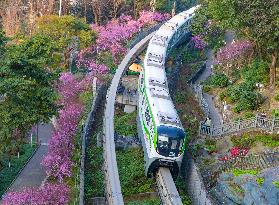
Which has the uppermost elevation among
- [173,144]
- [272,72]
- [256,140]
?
[272,72]

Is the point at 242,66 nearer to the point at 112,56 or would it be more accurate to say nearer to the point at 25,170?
the point at 112,56

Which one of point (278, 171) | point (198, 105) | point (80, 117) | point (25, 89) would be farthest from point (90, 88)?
point (278, 171)

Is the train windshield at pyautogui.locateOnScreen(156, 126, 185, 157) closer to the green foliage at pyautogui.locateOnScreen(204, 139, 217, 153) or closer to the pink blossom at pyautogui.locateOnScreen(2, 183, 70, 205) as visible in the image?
the green foliage at pyautogui.locateOnScreen(204, 139, 217, 153)

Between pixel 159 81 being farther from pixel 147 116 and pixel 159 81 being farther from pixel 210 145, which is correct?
pixel 210 145

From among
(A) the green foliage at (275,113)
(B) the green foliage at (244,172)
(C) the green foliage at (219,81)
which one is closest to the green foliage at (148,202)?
(B) the green foliage at (244,172)

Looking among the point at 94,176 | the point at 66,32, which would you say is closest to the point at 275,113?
the point at 94,176

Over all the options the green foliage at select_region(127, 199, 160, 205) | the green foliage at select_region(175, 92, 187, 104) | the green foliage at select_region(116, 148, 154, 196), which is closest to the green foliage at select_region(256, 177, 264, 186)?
the green foliage at select_region(127, 199, 160, 205)
